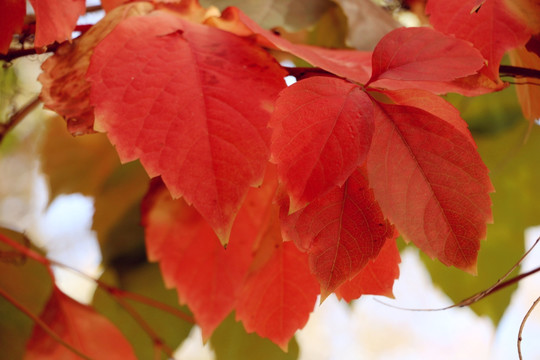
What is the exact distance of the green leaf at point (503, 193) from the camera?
1.09ft

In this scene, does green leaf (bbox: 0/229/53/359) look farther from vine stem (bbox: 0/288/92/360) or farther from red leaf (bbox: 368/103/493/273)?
red leaf (bbox: 368/103/493/273)

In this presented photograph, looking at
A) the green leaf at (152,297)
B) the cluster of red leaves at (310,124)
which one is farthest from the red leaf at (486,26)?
the green leaf at (152,297)

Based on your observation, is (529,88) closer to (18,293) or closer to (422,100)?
(422,100)

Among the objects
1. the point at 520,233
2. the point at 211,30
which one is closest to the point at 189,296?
the point at 211,30

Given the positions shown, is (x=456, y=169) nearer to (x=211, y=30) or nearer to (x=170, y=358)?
(x=211, y=30)

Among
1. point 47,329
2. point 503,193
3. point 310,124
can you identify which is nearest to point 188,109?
point 310,124

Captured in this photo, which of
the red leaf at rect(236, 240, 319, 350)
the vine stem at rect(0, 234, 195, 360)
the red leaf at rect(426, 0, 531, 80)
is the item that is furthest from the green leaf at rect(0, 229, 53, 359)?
the red leaf at rect(426, 0, 531, 80)

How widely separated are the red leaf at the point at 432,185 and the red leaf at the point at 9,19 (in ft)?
0.40

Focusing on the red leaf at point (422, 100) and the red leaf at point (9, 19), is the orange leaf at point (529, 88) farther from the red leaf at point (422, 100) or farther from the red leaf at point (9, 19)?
the red leaf at point (9, 19)

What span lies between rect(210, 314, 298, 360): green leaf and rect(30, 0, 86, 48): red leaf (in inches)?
8.3

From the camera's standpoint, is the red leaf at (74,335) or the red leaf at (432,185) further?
the red leaf at (74,335)

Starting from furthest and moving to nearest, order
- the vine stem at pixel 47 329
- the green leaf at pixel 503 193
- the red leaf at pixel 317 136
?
1. the green leaf at pixel 503 193
2. the vine stem at pixel 47 329
3. the red leaf at pixel 317 136

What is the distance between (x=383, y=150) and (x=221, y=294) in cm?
11

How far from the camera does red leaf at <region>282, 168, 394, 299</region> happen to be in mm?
139
